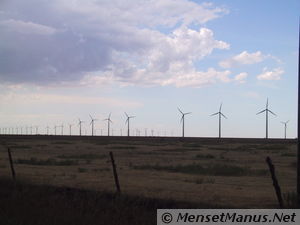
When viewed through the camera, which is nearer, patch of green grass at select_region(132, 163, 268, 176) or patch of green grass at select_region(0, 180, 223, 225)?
patch of green grass at select_region(0, 180, 223, 225)

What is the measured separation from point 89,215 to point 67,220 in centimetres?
81

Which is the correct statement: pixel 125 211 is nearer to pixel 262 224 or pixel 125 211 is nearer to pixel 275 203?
pixel 262 224

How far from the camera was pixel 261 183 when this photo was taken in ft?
84.7

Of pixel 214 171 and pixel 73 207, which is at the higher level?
pixel 73 207

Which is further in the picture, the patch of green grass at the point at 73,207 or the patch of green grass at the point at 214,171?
the patch of green grass at the point at 214,171

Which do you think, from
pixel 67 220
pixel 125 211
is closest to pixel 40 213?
pixel 67 220

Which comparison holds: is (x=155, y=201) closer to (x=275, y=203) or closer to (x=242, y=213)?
(x=242, y=213)

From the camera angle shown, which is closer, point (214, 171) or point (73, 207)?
point (73, 207)

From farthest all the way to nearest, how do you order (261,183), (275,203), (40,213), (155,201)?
(261,183) → (275,203) → (155,201) → (40,213)

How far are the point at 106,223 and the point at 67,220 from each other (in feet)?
2.83

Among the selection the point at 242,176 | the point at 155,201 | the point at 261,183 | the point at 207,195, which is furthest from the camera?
the point at 242,176

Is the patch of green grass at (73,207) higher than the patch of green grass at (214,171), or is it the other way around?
the patch of green grass at (73,207)

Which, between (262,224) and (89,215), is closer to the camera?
(262,224)

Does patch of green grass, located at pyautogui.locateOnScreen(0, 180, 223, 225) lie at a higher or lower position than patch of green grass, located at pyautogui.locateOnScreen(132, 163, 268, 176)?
higher
